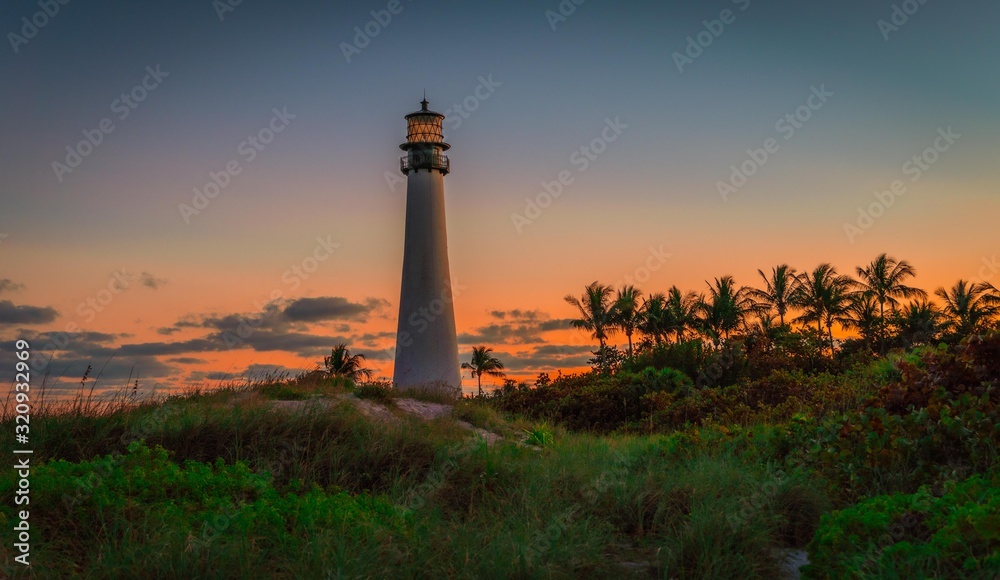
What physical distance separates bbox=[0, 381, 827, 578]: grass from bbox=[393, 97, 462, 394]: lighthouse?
1731 centimetres

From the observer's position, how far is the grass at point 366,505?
16.4ft

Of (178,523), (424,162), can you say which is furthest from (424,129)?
(178,523)

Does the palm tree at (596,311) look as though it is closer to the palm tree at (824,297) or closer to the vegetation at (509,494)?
the palm tree at (824,297)

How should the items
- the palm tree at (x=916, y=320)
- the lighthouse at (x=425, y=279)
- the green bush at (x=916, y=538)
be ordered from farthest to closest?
1. the palm tree at (x=916, y=320)
2. the lighthouse at (x=425, y=279)
3. the green bush at (x=916, y=538)

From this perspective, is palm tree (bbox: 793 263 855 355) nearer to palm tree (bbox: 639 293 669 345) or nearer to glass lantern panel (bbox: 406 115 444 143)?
palm tree (bbox: 639 293 669 345)

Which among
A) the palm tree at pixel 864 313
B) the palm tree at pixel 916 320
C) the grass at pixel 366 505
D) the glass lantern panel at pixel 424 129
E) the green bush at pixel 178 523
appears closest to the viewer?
the green bush at pixel 178 523

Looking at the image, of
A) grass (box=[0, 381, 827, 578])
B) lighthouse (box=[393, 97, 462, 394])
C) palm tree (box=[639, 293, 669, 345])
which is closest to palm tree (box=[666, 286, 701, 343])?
palm tree (box=[639, 293, 669, 345])

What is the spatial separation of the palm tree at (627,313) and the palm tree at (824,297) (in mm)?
12076

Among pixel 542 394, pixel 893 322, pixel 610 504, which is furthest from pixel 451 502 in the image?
pixel 893 322

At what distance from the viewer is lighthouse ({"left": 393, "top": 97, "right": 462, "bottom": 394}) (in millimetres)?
27250

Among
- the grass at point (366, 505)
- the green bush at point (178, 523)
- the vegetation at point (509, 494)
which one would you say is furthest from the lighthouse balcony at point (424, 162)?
the green bush at point (178, 523)

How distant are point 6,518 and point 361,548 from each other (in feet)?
9.21

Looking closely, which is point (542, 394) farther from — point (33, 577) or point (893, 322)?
point (893, 322)

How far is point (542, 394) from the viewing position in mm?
22078
